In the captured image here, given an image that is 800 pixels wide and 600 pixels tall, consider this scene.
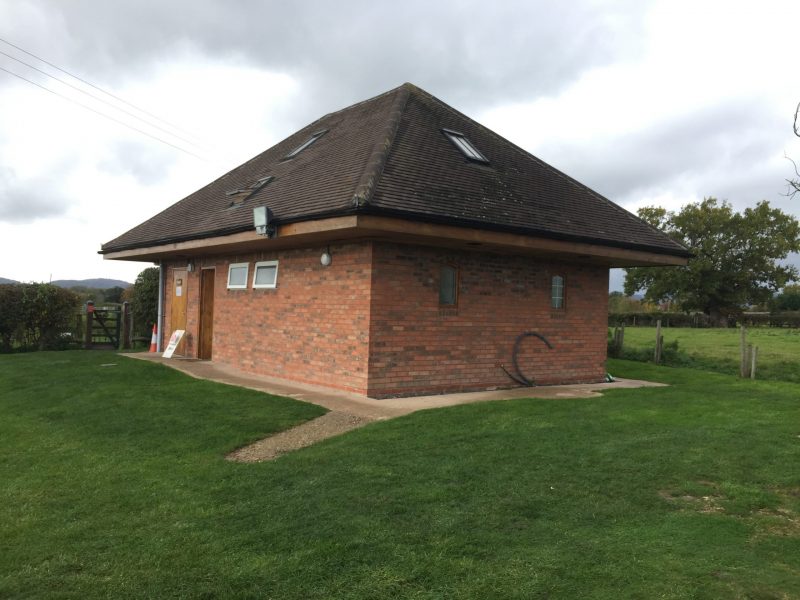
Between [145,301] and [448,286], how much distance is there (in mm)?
12762

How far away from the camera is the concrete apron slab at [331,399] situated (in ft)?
21.9

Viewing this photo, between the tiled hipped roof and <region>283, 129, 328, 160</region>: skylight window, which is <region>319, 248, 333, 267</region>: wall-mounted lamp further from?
<region>283, 129, 328, 160</region>: skylight window

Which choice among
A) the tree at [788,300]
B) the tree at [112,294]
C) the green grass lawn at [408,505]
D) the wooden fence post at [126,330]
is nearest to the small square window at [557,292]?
the green grass lawn at [408,505]

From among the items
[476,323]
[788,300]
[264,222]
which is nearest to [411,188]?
[264,222]

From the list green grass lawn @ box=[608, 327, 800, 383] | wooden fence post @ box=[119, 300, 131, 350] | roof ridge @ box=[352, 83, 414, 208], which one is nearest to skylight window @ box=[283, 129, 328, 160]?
roof ridge @ box=[352, 83, 414, 208]

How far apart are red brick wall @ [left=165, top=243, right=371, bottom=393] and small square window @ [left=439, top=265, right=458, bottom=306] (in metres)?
1.52

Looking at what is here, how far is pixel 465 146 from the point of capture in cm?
1244

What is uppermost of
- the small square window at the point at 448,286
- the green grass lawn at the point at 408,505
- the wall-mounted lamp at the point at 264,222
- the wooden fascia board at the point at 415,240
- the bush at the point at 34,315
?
the wall-mounted lamp at the point at 264,222

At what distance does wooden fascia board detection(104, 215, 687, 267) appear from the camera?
28.7ft

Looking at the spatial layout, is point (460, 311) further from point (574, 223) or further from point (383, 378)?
point (574, 223)

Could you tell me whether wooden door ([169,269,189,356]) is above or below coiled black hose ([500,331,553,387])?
above

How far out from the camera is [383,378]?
9594mm

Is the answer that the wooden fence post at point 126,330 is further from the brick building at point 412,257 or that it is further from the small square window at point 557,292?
the small square window at point 557,292

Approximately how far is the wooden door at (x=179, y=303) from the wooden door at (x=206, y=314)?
0.85 m
